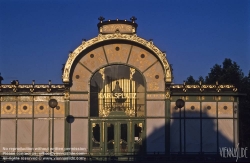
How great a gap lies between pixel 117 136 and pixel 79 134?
2206 mm

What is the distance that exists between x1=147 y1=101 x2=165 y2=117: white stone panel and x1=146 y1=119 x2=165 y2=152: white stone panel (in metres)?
0.52

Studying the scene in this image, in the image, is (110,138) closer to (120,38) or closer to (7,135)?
(120,38)

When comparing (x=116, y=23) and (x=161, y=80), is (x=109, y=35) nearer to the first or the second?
(x=116, y=23)

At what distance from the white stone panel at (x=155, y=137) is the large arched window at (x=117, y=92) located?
999mm

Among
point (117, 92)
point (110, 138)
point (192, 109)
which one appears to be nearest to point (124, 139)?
Result: point (110, 138)

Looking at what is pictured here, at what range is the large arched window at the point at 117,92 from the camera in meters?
31.5

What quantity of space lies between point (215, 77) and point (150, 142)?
27809 mm

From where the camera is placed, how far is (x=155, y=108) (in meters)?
31.3

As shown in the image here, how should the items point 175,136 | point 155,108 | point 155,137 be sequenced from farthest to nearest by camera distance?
1. point 155,108
2. point 175,136
3. point 155,137

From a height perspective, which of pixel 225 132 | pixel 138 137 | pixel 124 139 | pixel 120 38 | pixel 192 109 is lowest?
pixel 124 139

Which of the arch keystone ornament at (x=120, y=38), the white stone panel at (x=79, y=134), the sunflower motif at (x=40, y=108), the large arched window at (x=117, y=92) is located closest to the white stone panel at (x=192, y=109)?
the arch keystone ornament at (x=120, y=38)

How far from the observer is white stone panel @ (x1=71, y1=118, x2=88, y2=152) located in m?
31.1

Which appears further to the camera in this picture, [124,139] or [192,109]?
[192,109]


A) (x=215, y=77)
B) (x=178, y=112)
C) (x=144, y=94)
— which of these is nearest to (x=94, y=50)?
(x=144, y=94)
